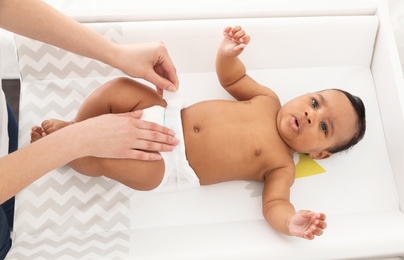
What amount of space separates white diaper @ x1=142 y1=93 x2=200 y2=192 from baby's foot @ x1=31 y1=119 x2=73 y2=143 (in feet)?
0.80

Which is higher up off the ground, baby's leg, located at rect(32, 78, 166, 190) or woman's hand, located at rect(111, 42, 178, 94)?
woman's hand, located at rect(111, 42, 178, 94)

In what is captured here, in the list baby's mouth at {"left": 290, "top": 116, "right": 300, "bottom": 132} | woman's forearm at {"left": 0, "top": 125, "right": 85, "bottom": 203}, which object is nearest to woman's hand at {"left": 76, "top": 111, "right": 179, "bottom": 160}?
woman's forearm at {"left": 0, "top": 125, "right": 85, "bottom": 203}

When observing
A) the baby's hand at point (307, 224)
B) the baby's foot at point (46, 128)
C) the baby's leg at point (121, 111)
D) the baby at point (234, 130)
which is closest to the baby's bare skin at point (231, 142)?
the baby at point (234, 130)

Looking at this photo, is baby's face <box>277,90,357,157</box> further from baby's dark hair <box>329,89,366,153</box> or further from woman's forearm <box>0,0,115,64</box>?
woman's forearm <box>0,0,115,64</box>

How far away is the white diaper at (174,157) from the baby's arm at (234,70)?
18 centimetres

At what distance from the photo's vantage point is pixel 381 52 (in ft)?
4.87

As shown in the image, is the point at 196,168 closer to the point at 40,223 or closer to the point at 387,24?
the point at 40,223

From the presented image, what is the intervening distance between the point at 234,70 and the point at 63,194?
0.61 meters

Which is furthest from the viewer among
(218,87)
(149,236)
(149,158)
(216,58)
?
(218,87)

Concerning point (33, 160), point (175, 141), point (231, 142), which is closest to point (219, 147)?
point (231, 142)

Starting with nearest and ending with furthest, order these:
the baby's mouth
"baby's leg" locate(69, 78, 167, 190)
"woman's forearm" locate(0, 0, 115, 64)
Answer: "woman's forearm" locate(0, 0, 115, 64) < "baby's leg" locate(69, 78, 167, 190) < the baby's mouth

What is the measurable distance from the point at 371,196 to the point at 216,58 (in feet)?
2.04

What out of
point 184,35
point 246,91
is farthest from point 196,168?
point 184,35

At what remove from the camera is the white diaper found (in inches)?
50.0
